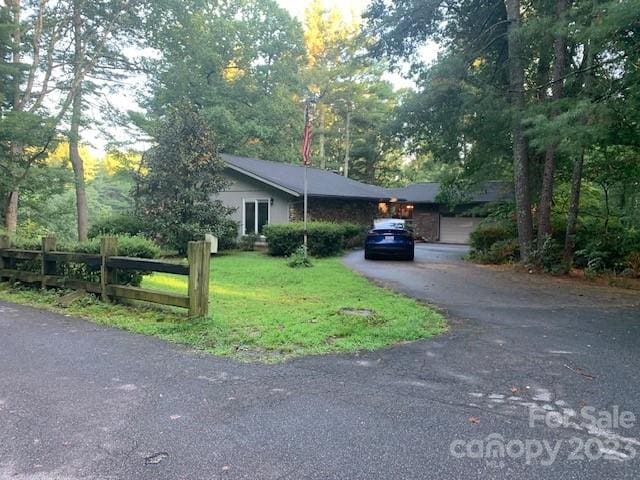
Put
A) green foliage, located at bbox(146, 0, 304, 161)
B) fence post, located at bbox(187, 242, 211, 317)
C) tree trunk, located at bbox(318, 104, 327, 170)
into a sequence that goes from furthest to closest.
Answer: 1. tree trunk, located at bbox(318, 104, 327, 170)
2. green foliage, located at bbox(146, 0, 304, 161)
3. fence post, located at bbox(187, 242, 211, 317)

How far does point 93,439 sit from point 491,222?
1689 centimetres

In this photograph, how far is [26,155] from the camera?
15914 mm

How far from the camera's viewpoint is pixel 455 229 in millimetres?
28656

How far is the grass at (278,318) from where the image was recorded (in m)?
5.10

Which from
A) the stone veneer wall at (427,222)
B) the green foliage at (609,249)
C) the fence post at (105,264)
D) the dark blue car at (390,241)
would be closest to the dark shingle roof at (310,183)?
the stone veneer wall at (427,222)

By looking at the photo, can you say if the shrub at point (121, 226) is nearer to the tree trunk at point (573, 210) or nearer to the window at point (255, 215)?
the window at point (255, 215)

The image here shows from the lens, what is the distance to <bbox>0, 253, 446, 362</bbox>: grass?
16.7ft

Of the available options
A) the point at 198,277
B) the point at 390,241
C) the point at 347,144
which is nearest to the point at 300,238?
the point at 390,241

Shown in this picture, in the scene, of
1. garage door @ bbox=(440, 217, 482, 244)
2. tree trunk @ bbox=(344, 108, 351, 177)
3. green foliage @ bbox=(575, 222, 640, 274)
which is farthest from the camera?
tree trunk @ bbox=(344, 108, 351, 177)

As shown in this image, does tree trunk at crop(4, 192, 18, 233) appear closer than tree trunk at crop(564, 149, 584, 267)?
No

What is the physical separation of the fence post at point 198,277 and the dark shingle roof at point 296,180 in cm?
1235

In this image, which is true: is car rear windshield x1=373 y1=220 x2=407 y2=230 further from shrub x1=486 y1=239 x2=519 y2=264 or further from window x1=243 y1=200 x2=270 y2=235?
window x1=243 y1=200 x2=270 y2=235

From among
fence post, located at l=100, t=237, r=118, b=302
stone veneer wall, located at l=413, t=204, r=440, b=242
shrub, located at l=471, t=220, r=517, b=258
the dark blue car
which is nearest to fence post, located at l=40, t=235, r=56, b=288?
fence post, located at l=100, t=237, r=118, b=302

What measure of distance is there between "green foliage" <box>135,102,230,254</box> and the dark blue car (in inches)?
230
